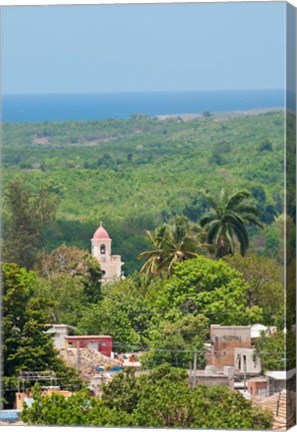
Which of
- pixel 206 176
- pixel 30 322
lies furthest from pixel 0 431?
pixel 206 176

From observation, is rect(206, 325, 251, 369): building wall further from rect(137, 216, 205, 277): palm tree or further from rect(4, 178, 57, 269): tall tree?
rect(4, 178, 57, 269): tall tree

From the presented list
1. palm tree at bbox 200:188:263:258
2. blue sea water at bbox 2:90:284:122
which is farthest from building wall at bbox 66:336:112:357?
blue sea water at bbox 2:90:284:122

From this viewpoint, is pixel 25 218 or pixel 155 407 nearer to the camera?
pixel 155 407

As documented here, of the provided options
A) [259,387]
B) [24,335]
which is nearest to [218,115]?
[259,387]

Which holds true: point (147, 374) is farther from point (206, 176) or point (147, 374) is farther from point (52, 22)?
point (52, 22)

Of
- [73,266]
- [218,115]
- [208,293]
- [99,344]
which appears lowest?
[99,344]

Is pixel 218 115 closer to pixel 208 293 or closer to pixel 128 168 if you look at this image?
pixel 128 168

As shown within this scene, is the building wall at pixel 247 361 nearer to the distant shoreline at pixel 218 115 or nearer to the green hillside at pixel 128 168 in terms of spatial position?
the green hillside at pixel 128 168
